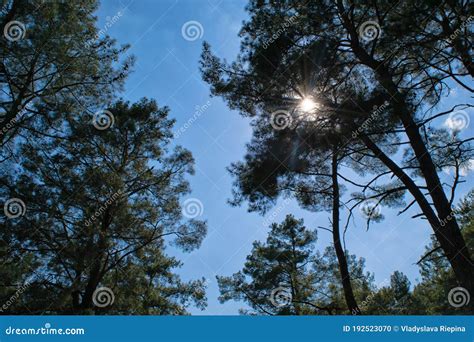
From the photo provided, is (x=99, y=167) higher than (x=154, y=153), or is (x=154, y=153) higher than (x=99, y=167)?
(x=154, y=153)

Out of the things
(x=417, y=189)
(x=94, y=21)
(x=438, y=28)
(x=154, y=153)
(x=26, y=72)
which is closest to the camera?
(x=417, y=189)

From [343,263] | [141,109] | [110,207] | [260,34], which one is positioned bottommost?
[343,263]

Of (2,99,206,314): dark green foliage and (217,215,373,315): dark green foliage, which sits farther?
(217,215,373,315): dark green foliage

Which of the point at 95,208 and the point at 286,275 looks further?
the point at 286,275

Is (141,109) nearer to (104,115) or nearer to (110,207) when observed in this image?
(104,115)

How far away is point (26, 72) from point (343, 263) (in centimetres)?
747

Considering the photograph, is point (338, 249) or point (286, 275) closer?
point (338, 249)

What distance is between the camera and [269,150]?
26.1 feet

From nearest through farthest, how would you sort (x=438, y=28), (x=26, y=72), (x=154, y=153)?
1. (x=438, y=28)
2. (x=26, y=72)
3. (x=154, y=153)

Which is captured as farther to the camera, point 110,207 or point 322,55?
point 110,207

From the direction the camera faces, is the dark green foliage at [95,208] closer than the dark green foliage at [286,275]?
Yes

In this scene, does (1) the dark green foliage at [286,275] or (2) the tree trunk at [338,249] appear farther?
(1) the dark green foliage at [286,275]

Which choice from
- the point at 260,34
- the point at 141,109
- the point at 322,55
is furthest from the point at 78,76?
the point at 322,55

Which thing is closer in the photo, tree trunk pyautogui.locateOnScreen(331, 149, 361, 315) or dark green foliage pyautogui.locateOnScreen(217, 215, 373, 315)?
tree trunk pyautogui.locateOnScreen(331, 149, 361, 315)
